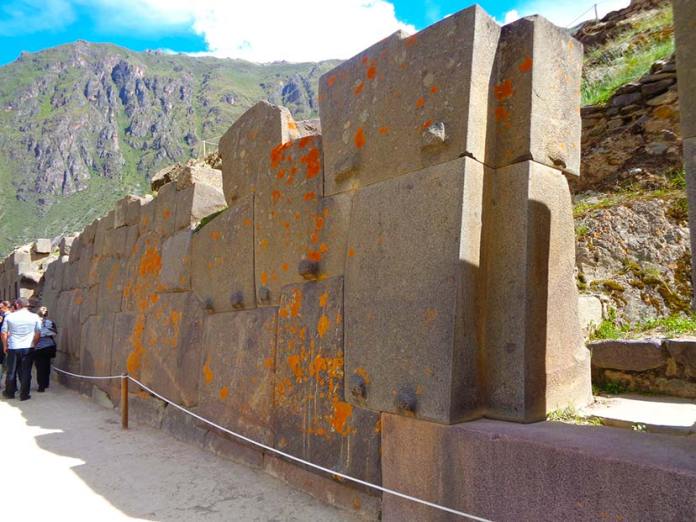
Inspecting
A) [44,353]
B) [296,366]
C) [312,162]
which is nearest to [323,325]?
[296,366]

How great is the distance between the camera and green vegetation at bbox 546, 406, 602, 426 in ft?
7.32

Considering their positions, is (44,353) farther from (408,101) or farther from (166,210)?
(408,101)

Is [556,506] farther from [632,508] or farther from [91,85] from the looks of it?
[91,85]

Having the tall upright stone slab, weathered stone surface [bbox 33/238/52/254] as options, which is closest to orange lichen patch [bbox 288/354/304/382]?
the tall upright stone slab

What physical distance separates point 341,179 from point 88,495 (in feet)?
7.49

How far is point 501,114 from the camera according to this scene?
232cm

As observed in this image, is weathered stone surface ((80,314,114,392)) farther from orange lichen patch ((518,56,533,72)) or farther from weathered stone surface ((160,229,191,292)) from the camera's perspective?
orange lichen patch ((518,56,533,72))

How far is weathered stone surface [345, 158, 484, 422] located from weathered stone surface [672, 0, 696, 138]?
34.0 inches

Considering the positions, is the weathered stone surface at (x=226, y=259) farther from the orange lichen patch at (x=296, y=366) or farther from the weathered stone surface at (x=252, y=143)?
the orange lichen patch at (x=296, y=366)

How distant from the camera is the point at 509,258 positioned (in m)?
2.21

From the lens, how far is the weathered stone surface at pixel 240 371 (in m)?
3.21

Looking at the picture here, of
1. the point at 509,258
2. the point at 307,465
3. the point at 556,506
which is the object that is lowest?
the point at 307,465

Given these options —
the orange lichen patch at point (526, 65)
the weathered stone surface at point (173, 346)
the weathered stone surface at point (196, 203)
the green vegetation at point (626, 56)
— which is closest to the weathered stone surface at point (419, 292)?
the orange lichen patch at point (526, 65)

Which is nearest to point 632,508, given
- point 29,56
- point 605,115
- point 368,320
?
point 368,320
